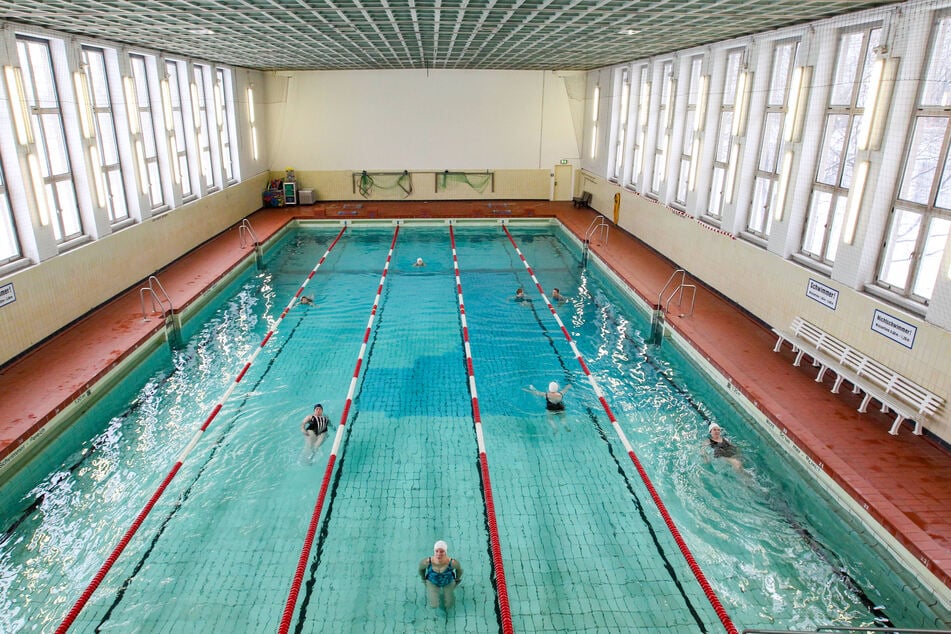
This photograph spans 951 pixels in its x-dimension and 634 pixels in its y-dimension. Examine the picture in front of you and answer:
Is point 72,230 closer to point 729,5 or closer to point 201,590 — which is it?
point 201,590

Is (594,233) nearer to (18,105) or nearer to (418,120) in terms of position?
(418,120)

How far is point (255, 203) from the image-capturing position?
18641mm

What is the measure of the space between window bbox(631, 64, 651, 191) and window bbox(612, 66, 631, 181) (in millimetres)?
714

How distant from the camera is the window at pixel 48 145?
8.29 metres

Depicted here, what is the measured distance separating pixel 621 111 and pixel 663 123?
313cm

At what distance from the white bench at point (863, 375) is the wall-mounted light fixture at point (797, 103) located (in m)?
2.73

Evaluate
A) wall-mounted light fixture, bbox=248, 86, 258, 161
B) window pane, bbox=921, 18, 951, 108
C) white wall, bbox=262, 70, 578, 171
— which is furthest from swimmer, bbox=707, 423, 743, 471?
wall-mounted light fixture, bbox=248, 86, 258, 161

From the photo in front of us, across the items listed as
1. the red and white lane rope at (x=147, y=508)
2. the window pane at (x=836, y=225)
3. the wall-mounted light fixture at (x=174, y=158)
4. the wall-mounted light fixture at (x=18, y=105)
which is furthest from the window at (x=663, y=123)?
the wall-mounted light fixture at (x=18, y=105)

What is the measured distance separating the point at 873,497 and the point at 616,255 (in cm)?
918

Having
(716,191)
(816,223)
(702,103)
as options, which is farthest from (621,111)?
(816,223)

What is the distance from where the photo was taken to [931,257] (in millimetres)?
6434

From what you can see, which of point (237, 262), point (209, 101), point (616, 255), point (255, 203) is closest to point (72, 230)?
point (237, 262)

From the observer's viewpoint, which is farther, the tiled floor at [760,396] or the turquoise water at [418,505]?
the tiled floor at [760,396]

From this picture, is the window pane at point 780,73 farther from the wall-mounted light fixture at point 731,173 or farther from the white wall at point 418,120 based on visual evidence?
the white wall at point 418,120
